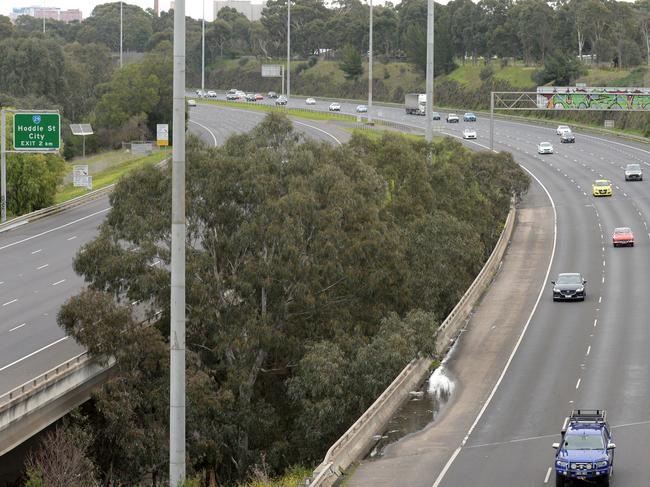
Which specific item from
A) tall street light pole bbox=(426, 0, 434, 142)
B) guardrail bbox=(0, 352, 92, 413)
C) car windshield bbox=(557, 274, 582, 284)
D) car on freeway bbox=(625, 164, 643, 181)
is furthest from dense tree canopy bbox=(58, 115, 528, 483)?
car on freeway bbox=(625, 164, 643, 181)

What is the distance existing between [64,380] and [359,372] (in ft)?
33.1

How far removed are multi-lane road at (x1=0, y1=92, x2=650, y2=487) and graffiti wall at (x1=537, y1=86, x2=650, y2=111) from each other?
633 inches

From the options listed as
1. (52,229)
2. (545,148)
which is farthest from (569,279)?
(545,148)

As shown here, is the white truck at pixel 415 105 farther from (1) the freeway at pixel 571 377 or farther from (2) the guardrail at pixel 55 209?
(2) the guardrail at pixel 55 209

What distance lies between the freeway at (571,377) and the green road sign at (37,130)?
97.8 ft

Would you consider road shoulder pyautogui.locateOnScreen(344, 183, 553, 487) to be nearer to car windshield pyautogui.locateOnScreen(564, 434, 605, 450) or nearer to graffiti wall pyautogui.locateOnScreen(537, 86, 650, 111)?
car windshield pyautogui.locateOnScreen(564, 434, 605, 450)

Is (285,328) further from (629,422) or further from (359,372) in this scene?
(629,422)

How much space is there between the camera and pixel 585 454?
27.7m

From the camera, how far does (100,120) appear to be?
405 ft

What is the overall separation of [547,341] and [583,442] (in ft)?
63.0

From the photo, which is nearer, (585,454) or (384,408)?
(585,454)

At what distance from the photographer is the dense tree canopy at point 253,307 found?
39.1 metres

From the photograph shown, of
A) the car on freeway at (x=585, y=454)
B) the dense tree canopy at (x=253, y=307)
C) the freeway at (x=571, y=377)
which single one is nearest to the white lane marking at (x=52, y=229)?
the dense tree canopy at (x=253, y=307)

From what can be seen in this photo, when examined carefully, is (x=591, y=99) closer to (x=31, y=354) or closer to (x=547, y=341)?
(x=547, y=341)
